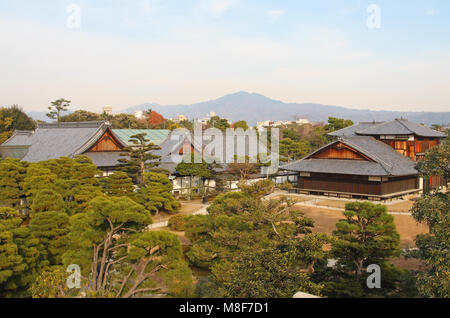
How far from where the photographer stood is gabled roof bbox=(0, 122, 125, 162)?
91.2ft

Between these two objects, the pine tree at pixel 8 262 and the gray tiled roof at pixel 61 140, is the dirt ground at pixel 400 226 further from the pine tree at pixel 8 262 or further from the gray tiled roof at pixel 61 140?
the gray tiled roof at pixel 61 140

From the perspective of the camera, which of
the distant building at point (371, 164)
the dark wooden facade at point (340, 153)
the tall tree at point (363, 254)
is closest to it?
the tall tree at point (363, 254)

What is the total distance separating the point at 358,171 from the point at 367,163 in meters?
1.32

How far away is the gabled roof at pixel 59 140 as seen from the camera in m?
27.8

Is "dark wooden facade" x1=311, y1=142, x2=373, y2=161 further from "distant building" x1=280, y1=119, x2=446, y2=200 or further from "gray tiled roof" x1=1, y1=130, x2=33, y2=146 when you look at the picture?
"gray tiled roof" x1=1, y1=130, x2=33, y2=146

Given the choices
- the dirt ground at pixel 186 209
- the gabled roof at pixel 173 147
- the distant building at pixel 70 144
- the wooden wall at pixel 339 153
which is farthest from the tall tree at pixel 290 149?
the distant building at pixel 70 144

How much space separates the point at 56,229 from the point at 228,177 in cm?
1819

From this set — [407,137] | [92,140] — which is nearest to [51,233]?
[92,140]

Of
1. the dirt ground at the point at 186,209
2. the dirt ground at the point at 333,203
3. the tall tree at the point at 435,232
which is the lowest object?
the dirt ground at the point at 333,203

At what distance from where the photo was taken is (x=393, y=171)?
28312 millimetres

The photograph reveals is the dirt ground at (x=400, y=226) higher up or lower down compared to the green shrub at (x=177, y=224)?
lower down

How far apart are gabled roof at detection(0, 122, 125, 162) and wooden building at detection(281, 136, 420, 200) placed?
16.7 meters
